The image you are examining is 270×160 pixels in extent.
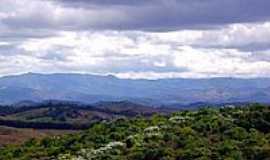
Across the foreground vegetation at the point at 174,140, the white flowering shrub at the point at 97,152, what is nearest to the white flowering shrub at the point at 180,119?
the foreground vegetation at the point at 174,140

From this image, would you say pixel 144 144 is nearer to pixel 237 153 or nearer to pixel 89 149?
pixel 89 149

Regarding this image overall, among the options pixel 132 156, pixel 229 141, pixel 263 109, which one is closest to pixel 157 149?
pixel 132 156

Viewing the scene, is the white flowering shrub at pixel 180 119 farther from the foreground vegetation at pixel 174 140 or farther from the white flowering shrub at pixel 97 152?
the white flowering shrub at pixel 97 152

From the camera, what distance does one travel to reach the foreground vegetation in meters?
41.5

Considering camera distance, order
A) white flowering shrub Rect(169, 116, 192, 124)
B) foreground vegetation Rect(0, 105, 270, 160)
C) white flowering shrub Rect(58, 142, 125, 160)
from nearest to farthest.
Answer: foreground vegetation Rect(0, 105, 270, 160) → white flowering shrub Rect(58, 142, 125, 160) → white flowering shrub Rect(169, 116, 192, 124)

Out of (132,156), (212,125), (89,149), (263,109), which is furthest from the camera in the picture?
(263,109)

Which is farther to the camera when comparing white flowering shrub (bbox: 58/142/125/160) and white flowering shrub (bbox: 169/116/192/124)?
white flowering shrub (bbox: 169/116/192/124)

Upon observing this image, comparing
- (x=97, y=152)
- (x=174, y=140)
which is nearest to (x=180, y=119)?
(x=174, y=140)

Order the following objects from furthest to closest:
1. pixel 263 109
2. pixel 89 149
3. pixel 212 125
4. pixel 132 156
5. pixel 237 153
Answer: pixel 263 109 < pixel 212 125 < pixel 89 149 < pixel 132 156 < pixel 237 153

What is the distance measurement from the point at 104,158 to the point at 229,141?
836 centimetres

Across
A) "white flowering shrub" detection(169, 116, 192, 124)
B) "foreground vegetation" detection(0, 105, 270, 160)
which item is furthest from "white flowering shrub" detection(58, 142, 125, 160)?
"white flowering shrub" detection(169, 116, 192, 124)

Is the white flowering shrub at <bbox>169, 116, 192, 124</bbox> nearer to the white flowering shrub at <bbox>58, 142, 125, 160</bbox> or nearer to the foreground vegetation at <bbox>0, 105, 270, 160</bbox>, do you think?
the foreground vegetation at <bbox>0, 105, 270, 160</bbox>

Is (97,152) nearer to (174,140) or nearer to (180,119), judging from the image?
(174,140)

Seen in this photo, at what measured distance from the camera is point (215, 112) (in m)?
57.1
